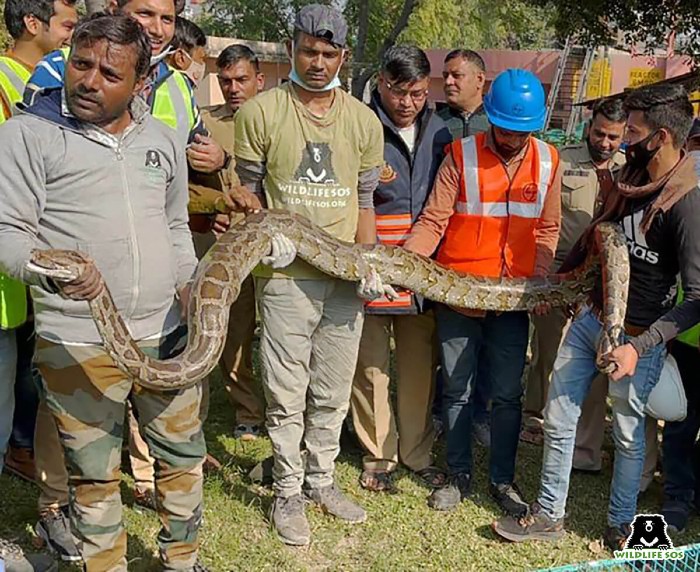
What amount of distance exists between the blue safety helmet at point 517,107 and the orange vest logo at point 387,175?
2.72 ft

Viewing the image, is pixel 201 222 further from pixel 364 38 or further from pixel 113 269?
pixel 364 38

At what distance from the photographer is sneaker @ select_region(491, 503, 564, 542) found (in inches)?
205

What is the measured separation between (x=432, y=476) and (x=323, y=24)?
350cm

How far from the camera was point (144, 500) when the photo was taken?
541 centimetres

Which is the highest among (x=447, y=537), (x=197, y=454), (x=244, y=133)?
(x=244, y=133)

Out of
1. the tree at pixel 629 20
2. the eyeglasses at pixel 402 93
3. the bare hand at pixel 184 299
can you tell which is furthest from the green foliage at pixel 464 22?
the bare hand at pixel 184 299

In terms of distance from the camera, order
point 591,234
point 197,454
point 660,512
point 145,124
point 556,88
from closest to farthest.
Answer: point 145,124, point 197,454, point 591,234, point 660,512, point 556,88

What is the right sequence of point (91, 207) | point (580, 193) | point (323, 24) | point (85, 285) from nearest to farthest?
1. point (85, 285)
2. point (91, 207)
3. point (323, 24)
4. point (580, 193)

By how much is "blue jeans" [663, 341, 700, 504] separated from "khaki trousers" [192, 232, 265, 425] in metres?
3.44

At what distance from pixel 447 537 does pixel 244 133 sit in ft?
10.2

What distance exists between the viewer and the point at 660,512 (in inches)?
217

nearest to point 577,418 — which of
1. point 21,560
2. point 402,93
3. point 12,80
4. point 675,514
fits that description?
point 675,514

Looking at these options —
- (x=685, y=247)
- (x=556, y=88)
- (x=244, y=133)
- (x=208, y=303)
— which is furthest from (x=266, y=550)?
(x=556, y=88)

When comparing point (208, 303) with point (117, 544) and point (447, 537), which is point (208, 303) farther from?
point (447, 537)
